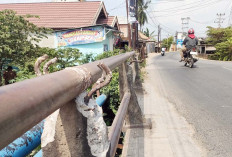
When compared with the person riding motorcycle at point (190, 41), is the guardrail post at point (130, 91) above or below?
below

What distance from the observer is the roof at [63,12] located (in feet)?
52.7

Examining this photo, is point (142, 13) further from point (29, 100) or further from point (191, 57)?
point (29, 100)

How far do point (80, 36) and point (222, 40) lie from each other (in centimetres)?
2428

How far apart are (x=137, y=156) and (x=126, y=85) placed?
891 millimetres

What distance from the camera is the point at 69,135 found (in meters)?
0.83

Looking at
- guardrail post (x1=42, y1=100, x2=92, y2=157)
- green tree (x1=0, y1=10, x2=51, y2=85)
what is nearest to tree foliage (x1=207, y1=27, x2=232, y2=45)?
green tree (x1=0, y1=10, x2=51, y2=85)

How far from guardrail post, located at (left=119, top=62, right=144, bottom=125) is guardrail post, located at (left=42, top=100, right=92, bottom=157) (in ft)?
6.93

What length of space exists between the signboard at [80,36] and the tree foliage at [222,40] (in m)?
20.7

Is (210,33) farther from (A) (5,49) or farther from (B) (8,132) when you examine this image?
(B) (8,132)

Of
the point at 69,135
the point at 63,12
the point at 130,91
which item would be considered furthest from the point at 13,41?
the point at 63,12

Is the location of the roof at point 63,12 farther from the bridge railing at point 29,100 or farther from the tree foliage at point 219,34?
the tree foliage at point 219,34

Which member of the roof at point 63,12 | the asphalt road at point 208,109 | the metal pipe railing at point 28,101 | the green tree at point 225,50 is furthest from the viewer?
the green tree at point 225,50

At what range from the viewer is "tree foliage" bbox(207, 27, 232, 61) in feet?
95.1

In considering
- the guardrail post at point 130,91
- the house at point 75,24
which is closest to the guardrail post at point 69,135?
the guardrail post at point 130,91
